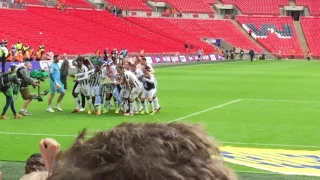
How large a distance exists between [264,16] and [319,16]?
7588 millimetres

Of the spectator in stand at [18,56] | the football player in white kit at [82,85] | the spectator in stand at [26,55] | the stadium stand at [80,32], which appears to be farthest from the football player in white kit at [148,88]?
→ the stadium stand at [80,32]

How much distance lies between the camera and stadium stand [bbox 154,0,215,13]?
8575cm

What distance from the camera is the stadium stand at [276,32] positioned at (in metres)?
79.1

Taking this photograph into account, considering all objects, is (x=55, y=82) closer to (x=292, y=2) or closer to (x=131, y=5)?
(x=131, y=5)

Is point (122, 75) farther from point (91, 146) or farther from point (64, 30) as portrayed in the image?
point (64, 30)

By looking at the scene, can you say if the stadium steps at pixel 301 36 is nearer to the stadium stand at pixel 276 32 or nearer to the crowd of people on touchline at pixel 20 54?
the stadium stand at pixel 276 32

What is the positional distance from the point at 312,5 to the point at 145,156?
92.2m

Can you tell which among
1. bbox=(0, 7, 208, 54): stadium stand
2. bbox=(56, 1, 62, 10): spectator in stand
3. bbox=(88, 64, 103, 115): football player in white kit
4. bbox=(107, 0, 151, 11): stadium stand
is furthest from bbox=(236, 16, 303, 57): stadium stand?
bbox=(88, 64, 103, 115): football player in white kit

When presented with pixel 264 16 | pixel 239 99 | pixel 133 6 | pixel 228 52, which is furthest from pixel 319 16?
pixel 239 99

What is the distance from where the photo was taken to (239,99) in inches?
1043

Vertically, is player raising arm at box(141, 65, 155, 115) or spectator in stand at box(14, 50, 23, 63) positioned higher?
player raising arm at box(141, 65, 155, 115)

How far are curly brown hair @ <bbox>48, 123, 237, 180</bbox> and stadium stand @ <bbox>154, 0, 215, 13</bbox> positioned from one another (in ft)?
275

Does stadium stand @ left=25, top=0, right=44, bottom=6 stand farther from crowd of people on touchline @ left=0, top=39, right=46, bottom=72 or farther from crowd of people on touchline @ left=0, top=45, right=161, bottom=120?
crowd of people on touchline @ left=0, top=45, right=161, bottom=120

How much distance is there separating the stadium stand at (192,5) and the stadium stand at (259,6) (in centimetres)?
303
